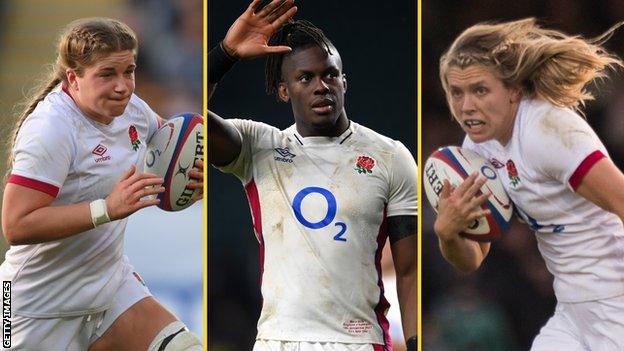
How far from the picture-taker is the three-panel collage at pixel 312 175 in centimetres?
421

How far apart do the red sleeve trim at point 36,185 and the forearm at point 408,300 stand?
4.51 feet

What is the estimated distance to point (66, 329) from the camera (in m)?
4.35

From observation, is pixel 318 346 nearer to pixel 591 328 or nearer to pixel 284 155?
pixel 284 155

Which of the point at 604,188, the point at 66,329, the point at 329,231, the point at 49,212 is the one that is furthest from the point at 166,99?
the point at 604,188

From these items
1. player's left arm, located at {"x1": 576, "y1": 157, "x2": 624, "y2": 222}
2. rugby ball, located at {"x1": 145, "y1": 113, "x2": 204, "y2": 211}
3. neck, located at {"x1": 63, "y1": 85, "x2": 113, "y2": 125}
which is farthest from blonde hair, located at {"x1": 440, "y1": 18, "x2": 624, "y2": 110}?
neck, located at {"x1": 63, "y1": 85, "x2": 113, "y2": 125}

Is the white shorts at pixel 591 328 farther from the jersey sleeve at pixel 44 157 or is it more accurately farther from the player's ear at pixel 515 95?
the jersey sleeve at pixel 44 157

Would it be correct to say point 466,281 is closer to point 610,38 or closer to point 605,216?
point 605,216

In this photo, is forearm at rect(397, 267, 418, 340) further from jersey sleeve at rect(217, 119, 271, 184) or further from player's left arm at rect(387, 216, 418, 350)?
jersey sleeve at rect(217, 119, 271, 184)

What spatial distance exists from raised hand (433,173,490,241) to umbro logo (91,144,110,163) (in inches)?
50.4

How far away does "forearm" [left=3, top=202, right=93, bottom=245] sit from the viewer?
13.6ft

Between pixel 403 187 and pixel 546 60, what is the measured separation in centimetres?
73

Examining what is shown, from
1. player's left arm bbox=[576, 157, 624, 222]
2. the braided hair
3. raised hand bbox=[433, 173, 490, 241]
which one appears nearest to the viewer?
player's left arm bbox=[576, 157, 624, 222]

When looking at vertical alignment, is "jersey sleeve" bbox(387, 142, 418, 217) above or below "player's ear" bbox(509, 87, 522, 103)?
below

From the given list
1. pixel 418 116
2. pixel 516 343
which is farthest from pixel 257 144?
pixel 516 343
